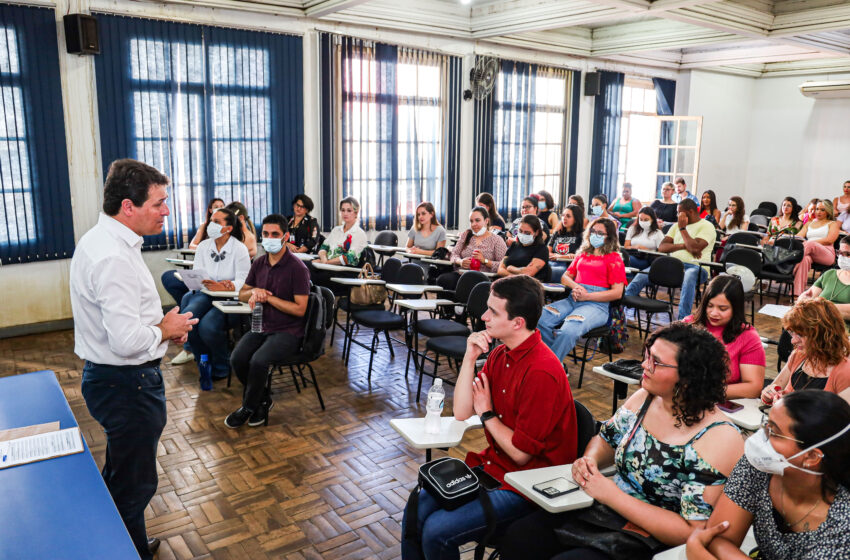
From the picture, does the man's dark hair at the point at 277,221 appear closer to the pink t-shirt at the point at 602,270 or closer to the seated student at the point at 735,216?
the pink t-shirt at the point at 602,270

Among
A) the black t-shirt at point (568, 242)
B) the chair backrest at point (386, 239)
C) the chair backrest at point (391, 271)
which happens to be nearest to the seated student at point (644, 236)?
the black t-shirt at point (568, 242)

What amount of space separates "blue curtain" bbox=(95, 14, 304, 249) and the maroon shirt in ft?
10.2

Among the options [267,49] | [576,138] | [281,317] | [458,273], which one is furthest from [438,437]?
[576,138]

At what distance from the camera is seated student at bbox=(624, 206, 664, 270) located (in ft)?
26.3

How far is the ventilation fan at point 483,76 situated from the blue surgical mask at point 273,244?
5.86 m

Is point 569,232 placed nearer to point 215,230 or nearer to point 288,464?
point 215,230

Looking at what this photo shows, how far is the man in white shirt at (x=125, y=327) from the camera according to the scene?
2.54m

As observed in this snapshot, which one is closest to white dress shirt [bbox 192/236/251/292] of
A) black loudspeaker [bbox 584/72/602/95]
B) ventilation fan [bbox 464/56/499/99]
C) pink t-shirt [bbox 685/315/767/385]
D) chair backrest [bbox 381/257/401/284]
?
chair backrest [bbox 381/257/401/284]

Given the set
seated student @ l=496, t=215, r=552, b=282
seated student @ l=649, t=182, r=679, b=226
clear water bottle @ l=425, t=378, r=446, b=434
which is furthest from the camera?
seated student @ l=649, t=182, r=679, b=226

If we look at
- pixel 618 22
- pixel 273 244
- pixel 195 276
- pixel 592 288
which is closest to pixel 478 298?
pixel 592 288

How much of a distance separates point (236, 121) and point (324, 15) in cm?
165

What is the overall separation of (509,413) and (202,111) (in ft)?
19.9

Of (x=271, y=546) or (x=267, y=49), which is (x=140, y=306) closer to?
(x=271, y=546)

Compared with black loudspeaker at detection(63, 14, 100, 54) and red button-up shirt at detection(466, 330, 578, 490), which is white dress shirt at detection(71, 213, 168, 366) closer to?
red button-up shirt at detection(466, 330, 578, 490)
